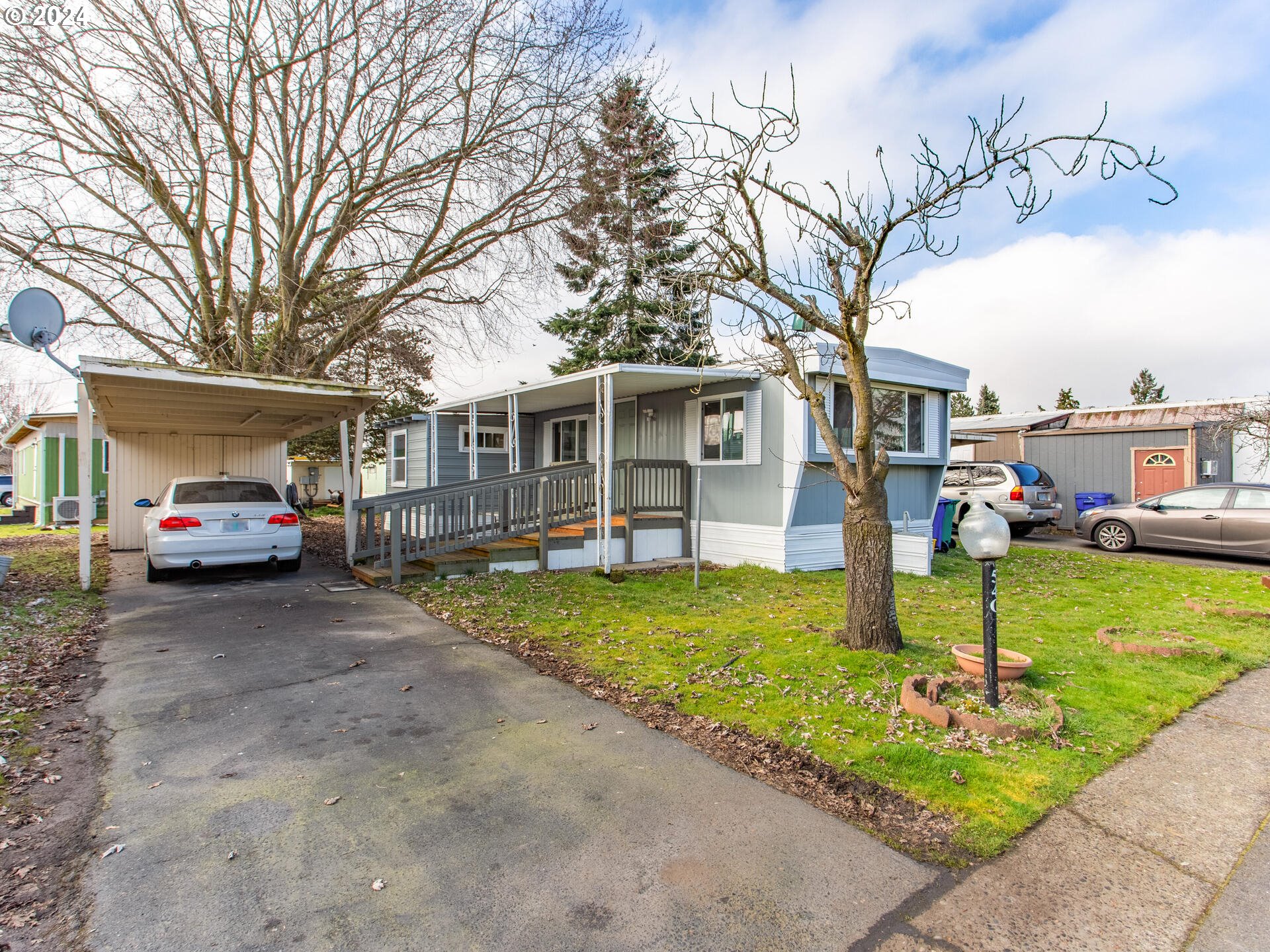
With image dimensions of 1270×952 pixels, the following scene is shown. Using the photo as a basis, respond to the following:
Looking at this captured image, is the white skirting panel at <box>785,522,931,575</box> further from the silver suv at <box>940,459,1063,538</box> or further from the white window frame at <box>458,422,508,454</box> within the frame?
the white window frame at <box>458,422,508,454</box>

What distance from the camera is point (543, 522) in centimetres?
898

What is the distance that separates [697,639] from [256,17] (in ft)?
44.0

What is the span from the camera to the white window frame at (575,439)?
1248cm

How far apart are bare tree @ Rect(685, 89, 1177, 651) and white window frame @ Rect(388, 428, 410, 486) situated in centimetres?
1231

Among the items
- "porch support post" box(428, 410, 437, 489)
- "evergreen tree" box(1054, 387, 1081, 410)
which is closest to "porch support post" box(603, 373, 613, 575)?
"porch support post" box(428, 410, 437, 489)

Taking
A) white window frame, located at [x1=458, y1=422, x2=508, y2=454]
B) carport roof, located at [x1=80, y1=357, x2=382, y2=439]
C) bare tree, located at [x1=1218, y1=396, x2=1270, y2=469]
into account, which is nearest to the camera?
carport roof, located at [x1=80, y1=357, x2=382, y2=439]

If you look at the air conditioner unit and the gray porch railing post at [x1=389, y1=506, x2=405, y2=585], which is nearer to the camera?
the gray porch railing post at [x1=389, y1=506, x2=405, y2=585]

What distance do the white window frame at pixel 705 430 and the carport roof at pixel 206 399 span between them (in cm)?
476

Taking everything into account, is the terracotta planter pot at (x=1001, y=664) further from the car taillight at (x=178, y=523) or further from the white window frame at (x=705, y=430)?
the car taillight at (x=178, y=523)

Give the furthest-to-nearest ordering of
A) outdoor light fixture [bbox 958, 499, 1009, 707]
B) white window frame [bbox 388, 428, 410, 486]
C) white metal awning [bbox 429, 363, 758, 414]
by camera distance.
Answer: white window frame [bbox 388, 428, 410, 486]
white metal awning [bbox 429, 363, 758, 414]
outdoor light fixture [bbox 958, 499, 1009, 707]

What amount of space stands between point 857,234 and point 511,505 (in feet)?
19.4

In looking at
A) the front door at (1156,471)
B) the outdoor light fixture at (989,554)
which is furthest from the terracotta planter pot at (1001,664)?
the front door at (1156,471)

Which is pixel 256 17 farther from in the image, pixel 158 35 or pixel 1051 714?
pixel 1051 714

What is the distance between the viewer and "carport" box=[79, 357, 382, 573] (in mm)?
7742
